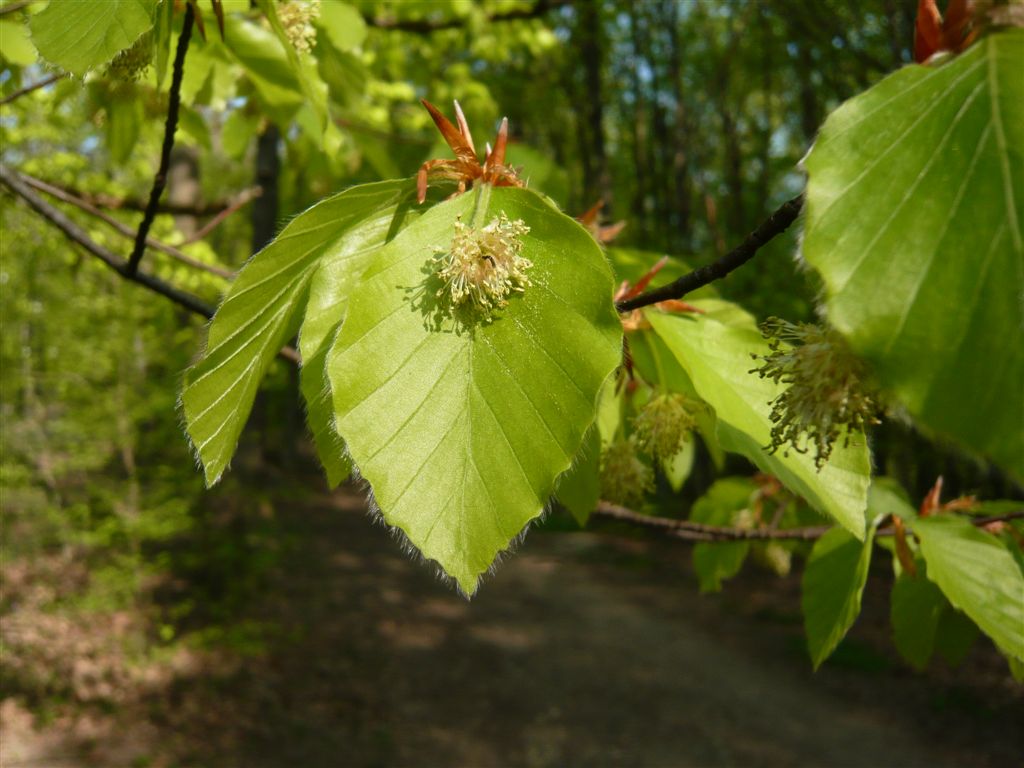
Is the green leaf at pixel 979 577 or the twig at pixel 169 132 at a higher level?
the twig at pixel 169 132

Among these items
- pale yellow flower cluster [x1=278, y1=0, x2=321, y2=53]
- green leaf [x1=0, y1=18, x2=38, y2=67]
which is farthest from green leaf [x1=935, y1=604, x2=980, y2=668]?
green leaf [x1=0, y1=18, x2=38, y2=67]

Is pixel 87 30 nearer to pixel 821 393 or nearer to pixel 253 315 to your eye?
pixel 253 315

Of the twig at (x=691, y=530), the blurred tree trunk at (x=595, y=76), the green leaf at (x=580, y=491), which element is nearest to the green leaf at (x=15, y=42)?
the green leaf at (x=580, y=491)

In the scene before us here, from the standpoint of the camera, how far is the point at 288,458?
18.1m

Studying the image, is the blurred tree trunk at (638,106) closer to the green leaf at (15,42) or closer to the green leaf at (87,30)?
the green leaf at (15,42)

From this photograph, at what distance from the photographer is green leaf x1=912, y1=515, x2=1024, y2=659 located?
1.01 metres

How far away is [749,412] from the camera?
36.0 inches

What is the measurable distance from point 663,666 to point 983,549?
293 inches

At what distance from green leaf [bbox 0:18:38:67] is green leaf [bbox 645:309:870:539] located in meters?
1.17

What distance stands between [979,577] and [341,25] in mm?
1399

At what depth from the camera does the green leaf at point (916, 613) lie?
1393 millimetres

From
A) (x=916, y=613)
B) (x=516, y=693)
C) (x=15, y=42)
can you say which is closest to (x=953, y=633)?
(x=916, y=613)

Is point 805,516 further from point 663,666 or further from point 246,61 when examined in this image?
point 663,666

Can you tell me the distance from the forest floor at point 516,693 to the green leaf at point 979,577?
4.20m
